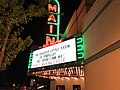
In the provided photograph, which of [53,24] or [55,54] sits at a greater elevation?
[53,24]

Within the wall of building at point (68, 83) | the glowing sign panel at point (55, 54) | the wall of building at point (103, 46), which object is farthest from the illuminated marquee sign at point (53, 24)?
the wall of building at point (103, 46)

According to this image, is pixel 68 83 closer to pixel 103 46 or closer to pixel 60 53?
pixel 60 53

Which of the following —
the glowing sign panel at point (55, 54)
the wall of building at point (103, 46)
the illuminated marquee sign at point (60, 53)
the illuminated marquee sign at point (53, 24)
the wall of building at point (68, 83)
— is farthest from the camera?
the illuminated marquee sign at point (53, 24)

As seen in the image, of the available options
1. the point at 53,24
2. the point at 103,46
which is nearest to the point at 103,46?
the point at 103,46

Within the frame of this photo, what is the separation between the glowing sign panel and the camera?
365 inches

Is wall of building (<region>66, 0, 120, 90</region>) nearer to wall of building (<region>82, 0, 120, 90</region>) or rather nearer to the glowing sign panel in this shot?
wall of building (<region>82, 0, 120, 90</region>)

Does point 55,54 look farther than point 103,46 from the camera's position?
Yes

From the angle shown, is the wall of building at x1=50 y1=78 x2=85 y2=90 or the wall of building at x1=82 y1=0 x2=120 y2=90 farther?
the wall of building at x1=50 y1=78 x2=85 y2=90

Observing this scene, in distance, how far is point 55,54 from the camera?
33.6ft

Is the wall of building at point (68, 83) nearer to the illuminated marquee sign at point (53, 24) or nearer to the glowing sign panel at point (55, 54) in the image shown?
the illuminated marquee sign at point (53, 24)

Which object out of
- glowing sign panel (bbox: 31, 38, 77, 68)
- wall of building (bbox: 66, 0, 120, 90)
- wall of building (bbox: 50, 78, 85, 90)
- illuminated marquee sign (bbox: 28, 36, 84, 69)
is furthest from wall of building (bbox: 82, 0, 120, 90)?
wall of building (bbox: 50, 78, 85, 90)

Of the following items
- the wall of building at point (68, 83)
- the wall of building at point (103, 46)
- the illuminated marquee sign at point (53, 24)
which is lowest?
the wall of building at point (68, 83)

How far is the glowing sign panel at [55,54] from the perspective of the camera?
9.27m

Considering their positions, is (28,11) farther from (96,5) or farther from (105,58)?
(105,58)
